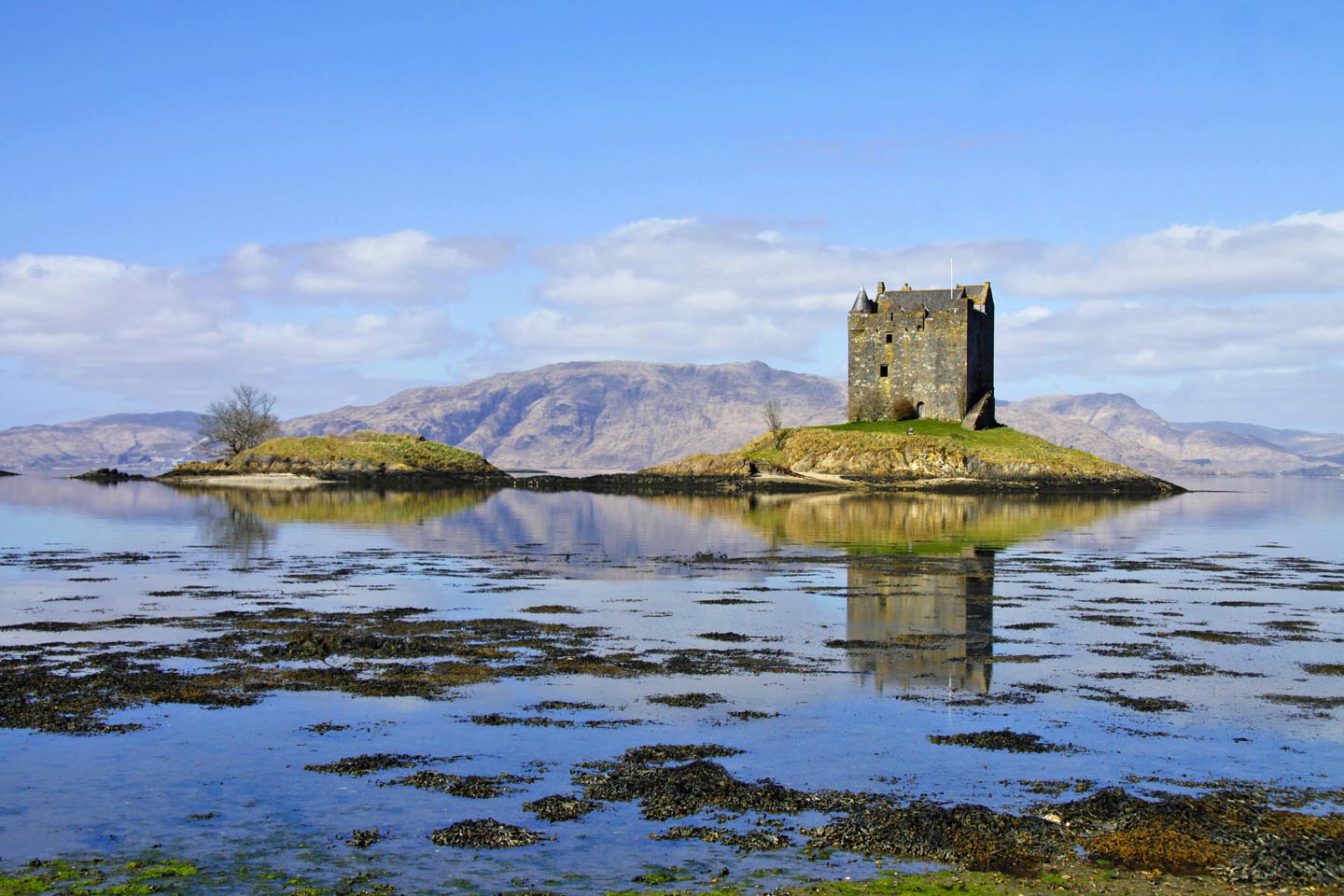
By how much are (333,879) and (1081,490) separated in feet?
295

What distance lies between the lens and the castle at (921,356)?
103m

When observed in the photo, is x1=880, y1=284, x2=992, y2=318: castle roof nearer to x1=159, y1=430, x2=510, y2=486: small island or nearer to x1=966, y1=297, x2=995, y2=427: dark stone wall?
x1=966, y1=297, x2=995, y2=427: dark stone wall

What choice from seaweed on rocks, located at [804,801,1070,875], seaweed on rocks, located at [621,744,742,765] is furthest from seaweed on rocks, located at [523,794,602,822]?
seaweed on rocks, located at [804,801,1070,875]

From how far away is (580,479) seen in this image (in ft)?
374

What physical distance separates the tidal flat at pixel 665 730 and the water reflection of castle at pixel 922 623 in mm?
130

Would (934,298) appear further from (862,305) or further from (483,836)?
(483,836)

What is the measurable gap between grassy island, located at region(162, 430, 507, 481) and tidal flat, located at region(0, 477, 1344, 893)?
8544 cm

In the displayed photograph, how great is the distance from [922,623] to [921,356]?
270 feet

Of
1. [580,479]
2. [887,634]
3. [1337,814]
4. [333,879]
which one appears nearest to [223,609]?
[887,634]

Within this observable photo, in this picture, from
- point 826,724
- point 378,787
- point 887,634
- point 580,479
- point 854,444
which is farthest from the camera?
point 580,479

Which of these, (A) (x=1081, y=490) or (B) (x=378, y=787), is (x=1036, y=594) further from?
(A) (x=1081, y=490)

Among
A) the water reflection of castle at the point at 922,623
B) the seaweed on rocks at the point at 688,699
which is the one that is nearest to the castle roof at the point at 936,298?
the water reflection of castle at the point at 922,623

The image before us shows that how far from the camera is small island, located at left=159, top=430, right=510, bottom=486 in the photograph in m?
116

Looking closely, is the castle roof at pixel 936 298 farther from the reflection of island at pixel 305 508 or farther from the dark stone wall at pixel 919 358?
the reflection of island at pixel 305 508
